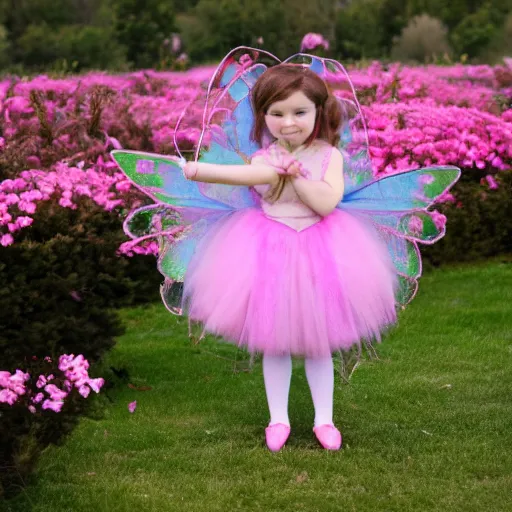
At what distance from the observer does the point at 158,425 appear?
441cm

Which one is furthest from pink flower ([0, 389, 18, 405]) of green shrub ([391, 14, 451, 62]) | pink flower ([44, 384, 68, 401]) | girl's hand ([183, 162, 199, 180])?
green shrub ([391, 14, 451, 62])

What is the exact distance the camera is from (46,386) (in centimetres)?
323

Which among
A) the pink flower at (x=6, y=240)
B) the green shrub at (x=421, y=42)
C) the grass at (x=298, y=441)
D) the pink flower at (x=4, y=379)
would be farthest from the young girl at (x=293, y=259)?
the green shrub at (x=421, y=42)

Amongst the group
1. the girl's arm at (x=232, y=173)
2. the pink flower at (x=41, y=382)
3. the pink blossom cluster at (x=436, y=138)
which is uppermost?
the girl's arm at (x=232, y=173)

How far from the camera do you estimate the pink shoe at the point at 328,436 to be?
3836 millimetres

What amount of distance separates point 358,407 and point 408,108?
14.3 ft

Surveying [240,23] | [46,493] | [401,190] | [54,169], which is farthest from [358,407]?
[240,23]

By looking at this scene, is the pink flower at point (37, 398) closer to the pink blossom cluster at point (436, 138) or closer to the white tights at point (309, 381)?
the white tights at point (309, 381)

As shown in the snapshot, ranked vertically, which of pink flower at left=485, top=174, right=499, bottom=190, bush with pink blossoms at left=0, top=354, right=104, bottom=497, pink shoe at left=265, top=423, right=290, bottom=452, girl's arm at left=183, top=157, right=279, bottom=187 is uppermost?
girl's arm at left=183, top=157, right=279, bottom=187

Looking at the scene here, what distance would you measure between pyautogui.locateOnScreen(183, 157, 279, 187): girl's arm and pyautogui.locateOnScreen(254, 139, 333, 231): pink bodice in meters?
0.10

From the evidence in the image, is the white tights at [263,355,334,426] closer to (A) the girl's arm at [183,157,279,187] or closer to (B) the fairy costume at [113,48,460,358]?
(B) the fairy costume at [113,48,460,358]

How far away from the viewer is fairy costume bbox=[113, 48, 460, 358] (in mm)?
3598

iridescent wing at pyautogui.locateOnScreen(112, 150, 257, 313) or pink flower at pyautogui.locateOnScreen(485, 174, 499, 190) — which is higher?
iridescent wing at pyautogui.locateOnScreen(112, 150, 257, 313)

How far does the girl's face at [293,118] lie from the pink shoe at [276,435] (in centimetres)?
113
